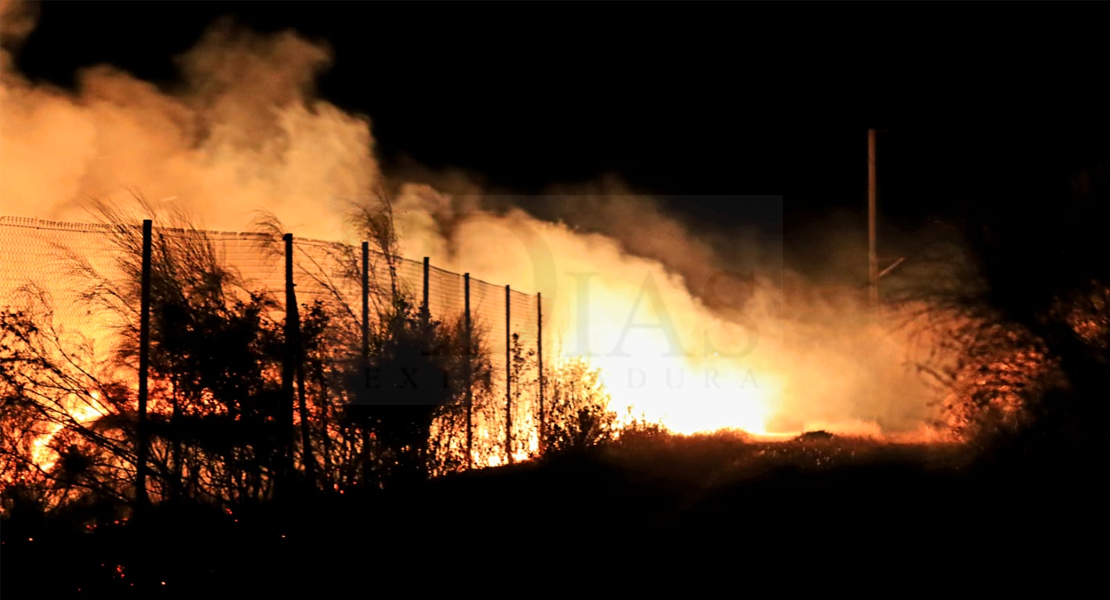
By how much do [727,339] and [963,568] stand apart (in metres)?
18.1

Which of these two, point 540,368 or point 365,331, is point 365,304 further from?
point 540,368

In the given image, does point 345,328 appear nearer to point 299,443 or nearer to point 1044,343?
point 299,443

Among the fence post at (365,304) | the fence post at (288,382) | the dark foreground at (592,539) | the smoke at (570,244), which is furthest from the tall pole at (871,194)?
the fence post at (288,382)

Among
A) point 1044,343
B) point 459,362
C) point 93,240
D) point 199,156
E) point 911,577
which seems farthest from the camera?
point 199,156

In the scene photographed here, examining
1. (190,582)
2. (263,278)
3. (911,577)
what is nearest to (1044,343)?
(911,577)

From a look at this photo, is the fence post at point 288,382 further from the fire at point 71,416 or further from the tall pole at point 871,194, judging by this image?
the tall pole at point 871,194

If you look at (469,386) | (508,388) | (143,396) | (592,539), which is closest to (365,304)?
(469,386)

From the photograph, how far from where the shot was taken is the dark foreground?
7023 millimetres

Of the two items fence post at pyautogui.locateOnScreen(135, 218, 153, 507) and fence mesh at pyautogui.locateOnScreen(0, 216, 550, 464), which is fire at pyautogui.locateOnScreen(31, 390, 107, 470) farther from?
fence post at pyautogui.locateOnScreen(135, 218, 153, 507)

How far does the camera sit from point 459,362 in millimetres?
12055

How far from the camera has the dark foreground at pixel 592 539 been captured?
23.0ft

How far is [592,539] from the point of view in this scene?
893 cm

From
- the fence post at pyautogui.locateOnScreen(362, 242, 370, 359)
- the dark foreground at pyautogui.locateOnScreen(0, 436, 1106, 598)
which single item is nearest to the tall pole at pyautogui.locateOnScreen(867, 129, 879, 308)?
the dark foreground at pyautogui.locateOnScreen(0, 436, 1106, 598)

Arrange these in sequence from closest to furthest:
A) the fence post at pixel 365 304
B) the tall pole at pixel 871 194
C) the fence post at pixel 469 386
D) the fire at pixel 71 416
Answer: the fire at pixel 71 416, the fence post at pixel 365 304, the fence post at pixel 469 386, the tall pole at pixel 871 194
